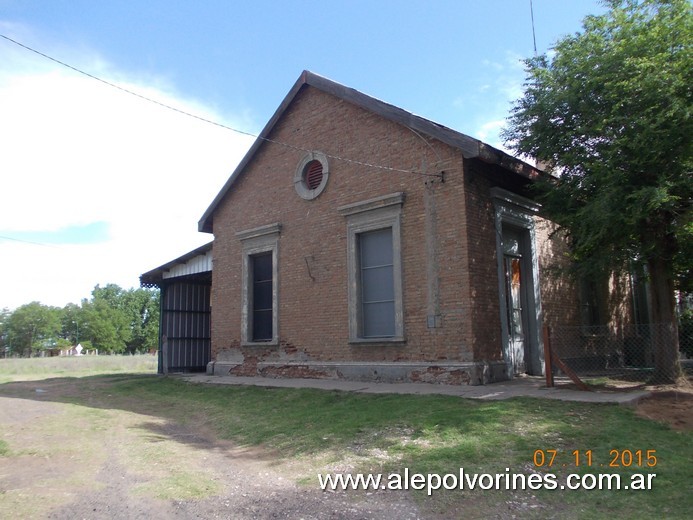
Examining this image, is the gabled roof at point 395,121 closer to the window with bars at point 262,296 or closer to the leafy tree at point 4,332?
the window with bars at point 262,296

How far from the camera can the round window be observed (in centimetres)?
1345

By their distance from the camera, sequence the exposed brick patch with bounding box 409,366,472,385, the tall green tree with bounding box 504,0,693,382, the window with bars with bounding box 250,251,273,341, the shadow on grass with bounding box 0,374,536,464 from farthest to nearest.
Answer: the window with bars with bounding box 250,251,273,341 → the exposed brick patch with bounding box 409,366,472,385 → the tall green tree with bounding box 504,0,693,382 → the shadow on grass with bounding box 0,374,536,464

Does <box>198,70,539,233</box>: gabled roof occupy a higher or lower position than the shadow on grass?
higher

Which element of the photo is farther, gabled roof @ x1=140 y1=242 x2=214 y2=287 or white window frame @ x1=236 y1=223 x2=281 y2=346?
gabled roof @ x1=140 y1=242 x2=214 y2=287

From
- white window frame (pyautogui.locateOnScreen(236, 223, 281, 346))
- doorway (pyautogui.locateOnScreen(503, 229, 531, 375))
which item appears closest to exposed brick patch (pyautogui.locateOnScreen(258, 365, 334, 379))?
white window frame (pyautogui.locateOnScreen(236, 223, 281, 346))

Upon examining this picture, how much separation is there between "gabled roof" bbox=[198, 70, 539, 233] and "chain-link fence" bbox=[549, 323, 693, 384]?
152 inches

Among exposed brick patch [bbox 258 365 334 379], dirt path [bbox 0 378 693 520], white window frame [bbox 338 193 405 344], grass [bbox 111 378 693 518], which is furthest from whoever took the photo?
exposed brick patch [bbox 258 365 334 379]

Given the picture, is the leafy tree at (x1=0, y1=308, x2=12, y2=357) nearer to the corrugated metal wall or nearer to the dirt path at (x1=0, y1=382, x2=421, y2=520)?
the corrugated metal wall

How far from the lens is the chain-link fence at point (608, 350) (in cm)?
1174

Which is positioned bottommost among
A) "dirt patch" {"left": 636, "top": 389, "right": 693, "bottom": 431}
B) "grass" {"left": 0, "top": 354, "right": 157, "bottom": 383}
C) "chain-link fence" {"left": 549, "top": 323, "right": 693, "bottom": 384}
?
"grass" {"left": 0, "top": 354, "right": 157, "bottom": 383}

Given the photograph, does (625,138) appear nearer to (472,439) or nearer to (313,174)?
(472,439)

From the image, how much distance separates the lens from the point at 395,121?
12.0 metres

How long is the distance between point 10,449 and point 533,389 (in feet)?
26.1

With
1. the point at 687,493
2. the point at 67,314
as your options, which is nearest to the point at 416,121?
the point at 687,493
